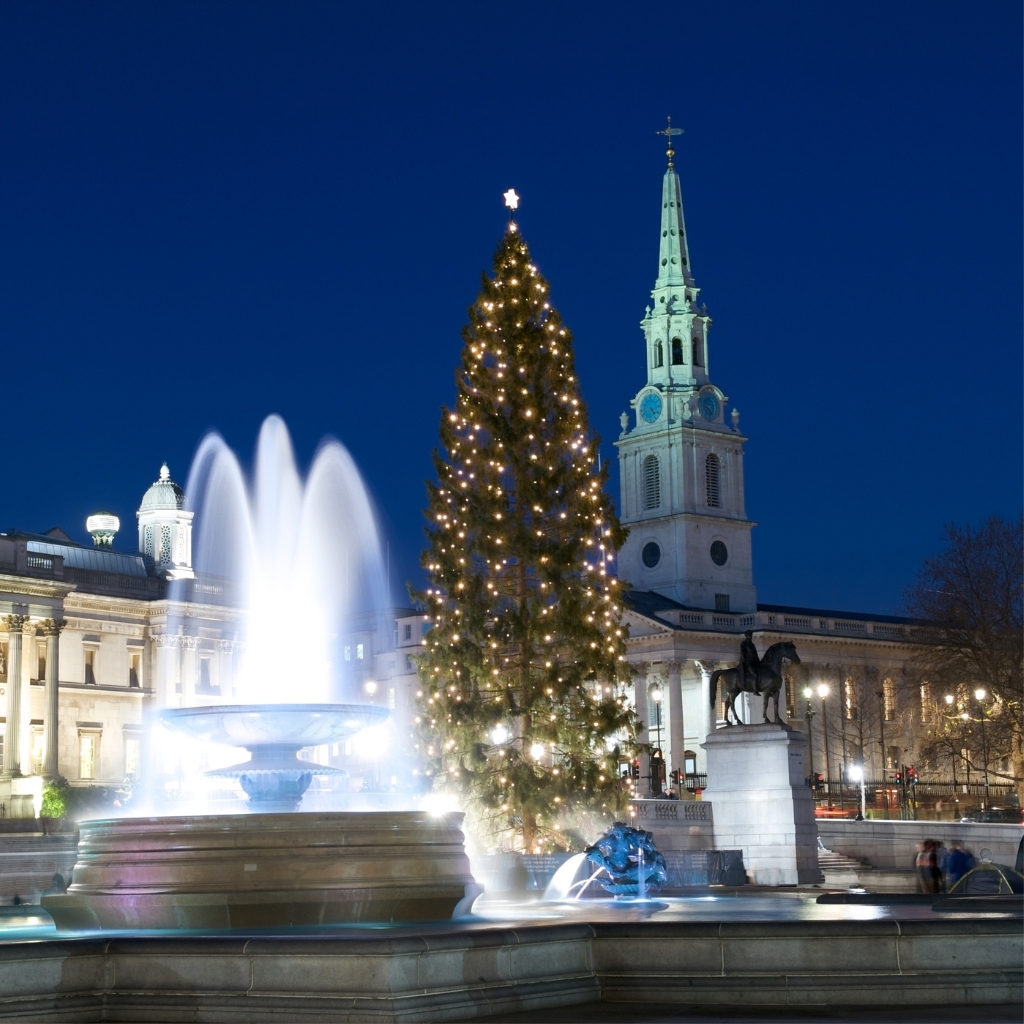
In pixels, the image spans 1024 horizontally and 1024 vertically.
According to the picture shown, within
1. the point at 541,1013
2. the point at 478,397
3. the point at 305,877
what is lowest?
the point at 541,1013

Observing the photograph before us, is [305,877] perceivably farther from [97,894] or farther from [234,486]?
[234,486]

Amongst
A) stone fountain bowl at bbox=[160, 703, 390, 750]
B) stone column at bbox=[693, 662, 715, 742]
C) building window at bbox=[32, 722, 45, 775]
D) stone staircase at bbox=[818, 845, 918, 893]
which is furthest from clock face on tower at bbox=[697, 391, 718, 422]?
stone fountain bowl at bbox=[160, 703, 390, 750]

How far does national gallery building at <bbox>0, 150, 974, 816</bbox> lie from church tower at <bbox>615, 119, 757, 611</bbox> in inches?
5.6

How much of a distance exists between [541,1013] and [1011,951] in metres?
3.95

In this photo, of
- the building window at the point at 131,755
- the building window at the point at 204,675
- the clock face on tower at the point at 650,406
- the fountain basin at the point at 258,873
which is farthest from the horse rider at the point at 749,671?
the clock face on tower at the point at 650,406

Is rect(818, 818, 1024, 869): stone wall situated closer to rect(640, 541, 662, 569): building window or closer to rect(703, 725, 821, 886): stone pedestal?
rect(703, 725, 821, 886): stone pedestal

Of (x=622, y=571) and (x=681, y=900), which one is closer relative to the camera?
(x=681, y=900)

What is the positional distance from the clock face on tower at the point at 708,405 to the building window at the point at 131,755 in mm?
45972

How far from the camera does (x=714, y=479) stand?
4513 inches

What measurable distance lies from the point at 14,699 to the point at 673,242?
56526 mm

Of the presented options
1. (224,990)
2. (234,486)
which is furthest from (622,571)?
(224,990)

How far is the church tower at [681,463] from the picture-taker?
111750 mm

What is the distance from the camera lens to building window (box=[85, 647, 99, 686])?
88.4 metres

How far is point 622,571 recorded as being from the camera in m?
117
